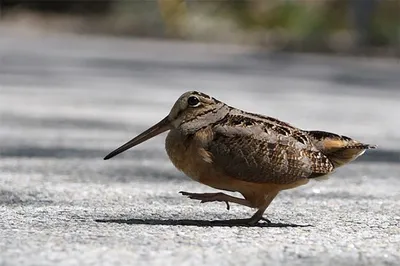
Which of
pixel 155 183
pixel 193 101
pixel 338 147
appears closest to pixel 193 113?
pixel 193 101

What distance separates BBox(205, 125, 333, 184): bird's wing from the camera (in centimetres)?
441

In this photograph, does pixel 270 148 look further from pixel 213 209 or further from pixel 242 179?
pixel 213 209

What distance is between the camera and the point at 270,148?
4512 millimetres

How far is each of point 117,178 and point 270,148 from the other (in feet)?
6.15

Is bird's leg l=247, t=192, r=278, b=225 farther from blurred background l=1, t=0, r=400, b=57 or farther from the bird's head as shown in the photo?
blurred background l=1, t=0, r=400, b=57

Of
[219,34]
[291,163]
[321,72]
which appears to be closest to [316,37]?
[219,34]

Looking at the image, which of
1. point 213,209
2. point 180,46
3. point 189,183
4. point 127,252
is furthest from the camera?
point 180,46

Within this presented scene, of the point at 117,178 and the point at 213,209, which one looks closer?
the point at 213,209

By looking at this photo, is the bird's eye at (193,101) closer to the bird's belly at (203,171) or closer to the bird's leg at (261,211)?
the bird's belly at (203,171)

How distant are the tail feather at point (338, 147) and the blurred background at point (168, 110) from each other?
31cm

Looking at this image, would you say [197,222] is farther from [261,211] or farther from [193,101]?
[193,101]

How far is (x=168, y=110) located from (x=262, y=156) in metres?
5.98

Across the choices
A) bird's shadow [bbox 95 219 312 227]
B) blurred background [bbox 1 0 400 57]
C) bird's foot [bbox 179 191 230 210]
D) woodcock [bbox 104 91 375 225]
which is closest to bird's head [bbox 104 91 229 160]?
woodcock [bbox 104 91 375 225]

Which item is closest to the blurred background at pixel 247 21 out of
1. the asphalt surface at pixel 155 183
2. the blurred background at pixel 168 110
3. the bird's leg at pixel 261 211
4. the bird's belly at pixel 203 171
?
the blurred background at pixel 168 110
